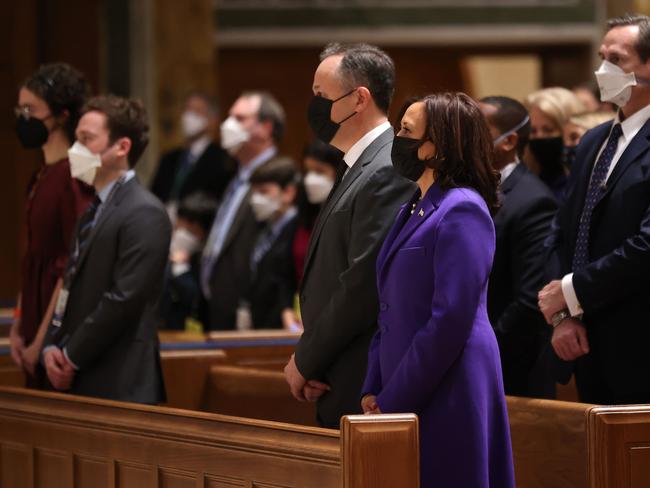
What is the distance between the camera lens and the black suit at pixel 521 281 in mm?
4672

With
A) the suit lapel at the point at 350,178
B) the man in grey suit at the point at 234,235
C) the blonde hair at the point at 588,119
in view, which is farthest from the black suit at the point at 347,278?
the man in grey suit at the point at 234,235

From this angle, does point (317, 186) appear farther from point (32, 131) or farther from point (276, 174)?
point (32, 131)

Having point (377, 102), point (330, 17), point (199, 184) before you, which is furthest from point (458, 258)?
point (330, 17)

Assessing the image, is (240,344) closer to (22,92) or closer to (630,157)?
(22,92)

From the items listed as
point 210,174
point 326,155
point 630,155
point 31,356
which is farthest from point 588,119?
point 210,174

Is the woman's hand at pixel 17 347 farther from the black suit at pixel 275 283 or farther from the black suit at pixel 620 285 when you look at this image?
the black suit at pixel 620 285

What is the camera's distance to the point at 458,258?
11.5 feet

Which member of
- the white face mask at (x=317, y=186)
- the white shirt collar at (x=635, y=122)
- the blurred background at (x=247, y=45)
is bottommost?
the white face mask at (x=317, y=186)

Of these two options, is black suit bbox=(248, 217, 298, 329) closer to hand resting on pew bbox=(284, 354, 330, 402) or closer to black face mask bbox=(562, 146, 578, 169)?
black face mask bbox=(562, 146, 578, 169)

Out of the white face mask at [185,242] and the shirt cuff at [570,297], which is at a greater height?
the white face mask at [185,242]

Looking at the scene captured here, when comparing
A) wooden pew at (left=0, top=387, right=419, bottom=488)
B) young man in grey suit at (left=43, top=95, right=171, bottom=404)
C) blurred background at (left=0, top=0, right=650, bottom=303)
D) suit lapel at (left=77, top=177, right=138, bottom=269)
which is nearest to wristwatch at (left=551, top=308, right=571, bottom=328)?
wooden pew at (left=0, top=387, right=419, bottom=488)

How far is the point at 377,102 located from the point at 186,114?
15.5ft

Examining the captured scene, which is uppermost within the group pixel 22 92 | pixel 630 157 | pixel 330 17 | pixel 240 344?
pixel 330 17

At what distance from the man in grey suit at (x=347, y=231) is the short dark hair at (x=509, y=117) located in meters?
0.73
